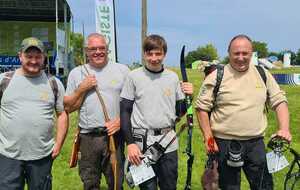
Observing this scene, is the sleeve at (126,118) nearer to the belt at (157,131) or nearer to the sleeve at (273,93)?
the belt at (157,131)

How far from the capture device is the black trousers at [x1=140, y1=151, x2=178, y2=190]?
4.80m

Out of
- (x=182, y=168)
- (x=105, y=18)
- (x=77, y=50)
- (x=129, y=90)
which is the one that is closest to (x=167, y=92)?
(x=129, y=90)

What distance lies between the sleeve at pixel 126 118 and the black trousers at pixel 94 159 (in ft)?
1.22

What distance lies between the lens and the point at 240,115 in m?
4.70

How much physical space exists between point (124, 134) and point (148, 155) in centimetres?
30

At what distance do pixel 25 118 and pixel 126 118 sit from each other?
3.00 feet

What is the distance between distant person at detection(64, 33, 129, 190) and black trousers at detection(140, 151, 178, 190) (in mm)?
510

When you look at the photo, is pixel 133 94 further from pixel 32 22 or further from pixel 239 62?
pixel 32 22

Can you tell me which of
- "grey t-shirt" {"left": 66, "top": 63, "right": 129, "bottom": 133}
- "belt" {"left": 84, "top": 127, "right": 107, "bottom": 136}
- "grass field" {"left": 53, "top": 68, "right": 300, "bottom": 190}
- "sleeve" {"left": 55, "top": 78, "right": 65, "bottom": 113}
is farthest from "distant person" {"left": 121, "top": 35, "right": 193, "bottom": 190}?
"grass field" {"left": 53, "top": 68, "right": 300, "bottom": 190}

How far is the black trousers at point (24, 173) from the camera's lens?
459 cm

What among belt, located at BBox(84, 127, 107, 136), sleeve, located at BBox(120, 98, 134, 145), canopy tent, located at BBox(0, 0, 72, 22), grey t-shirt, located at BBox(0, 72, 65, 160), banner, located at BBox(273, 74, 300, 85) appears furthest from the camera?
canopy tent, located at BBox(0, 0, 72, 22)

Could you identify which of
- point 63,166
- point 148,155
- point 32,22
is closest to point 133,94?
point 148,155

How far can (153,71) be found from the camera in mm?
4801

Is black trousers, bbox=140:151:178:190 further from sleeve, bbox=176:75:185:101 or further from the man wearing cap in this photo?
the man wearing cap
